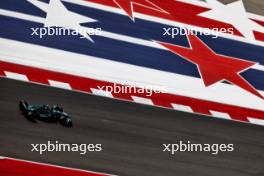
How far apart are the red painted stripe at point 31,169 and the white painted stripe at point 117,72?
637mm

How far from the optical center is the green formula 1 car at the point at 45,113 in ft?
8.39

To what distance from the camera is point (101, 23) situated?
8.75 ft

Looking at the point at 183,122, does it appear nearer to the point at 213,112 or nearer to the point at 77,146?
the point at 213,112

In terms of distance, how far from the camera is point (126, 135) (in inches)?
103

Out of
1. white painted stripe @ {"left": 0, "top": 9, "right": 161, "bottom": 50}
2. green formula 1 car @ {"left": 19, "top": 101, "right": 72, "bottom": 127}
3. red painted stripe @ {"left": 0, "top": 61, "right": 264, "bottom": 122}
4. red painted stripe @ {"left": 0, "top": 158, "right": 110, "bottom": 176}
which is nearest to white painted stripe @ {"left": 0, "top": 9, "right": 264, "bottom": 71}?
white painted stripe @ {"left": 0, "top": 9, "right": 161, "bottom": 50}

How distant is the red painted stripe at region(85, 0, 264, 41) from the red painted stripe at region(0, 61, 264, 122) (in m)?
0.53

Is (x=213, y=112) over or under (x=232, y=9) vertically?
under

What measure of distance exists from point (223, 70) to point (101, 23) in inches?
35.6

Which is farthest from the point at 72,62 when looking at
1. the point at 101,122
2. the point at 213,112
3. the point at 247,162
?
the point at 247,162

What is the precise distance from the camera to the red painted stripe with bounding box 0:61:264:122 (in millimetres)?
2583

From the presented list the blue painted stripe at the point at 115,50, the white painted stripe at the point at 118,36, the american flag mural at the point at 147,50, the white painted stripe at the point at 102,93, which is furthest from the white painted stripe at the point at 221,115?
the white painted stripe at the point at 102,93

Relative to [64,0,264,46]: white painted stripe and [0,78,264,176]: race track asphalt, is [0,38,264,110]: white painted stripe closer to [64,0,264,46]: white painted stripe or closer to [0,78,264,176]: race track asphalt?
[0,78,264,176]: race track asphalt

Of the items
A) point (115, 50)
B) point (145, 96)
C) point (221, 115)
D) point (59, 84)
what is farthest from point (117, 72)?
point (221, 115)

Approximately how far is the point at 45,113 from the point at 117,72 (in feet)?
1.81
